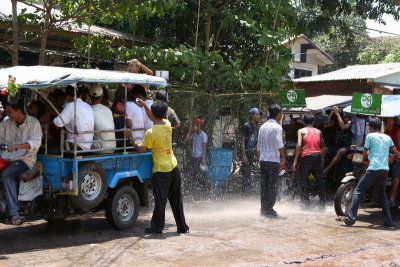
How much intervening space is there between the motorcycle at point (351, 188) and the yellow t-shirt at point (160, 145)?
3.18m

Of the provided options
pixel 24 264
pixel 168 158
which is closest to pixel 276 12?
pixel 168 158

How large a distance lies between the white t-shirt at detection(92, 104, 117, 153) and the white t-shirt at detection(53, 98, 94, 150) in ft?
0.67

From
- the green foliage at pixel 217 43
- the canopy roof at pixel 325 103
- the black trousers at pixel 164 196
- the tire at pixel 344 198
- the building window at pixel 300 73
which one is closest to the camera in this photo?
the black trousers at pixel 164 196

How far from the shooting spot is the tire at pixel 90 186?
286 inches

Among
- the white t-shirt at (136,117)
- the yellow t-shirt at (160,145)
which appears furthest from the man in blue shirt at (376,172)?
the white t-shirt at (136,117)

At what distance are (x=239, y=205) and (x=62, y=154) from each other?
4.65 metres

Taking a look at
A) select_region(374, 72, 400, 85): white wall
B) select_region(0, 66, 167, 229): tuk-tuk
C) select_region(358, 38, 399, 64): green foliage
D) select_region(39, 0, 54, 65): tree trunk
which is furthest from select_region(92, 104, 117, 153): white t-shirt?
select_region(358, 38, 399, 64): green foliage

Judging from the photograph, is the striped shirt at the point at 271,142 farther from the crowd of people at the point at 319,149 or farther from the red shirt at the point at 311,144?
the red shirt at the point at 311,144

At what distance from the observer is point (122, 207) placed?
815 centimetres

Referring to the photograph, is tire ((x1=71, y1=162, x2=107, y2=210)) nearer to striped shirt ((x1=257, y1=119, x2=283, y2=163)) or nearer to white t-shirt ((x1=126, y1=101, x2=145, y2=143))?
white t-shirt ((x1=126, y1=101, x2=145, y2=143))

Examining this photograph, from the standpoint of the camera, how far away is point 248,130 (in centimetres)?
1128

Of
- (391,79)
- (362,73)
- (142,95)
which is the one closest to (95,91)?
(142,95)

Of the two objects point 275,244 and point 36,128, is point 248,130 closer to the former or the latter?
point 275,244

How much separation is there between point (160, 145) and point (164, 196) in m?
0.72
